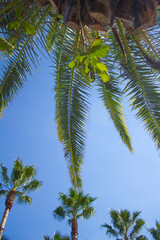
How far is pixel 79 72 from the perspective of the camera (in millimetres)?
4715

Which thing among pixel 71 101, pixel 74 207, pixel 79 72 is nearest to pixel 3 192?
pixel 74 207

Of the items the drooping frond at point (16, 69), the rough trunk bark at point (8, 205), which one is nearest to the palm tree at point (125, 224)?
the rough trunk bark at point (8, 205)

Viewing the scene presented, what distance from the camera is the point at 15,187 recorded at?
13633 mm

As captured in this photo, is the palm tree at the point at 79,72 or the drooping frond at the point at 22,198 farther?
the drooping frond at the point at 22,198

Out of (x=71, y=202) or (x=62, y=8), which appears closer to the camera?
(x=62, y=8)

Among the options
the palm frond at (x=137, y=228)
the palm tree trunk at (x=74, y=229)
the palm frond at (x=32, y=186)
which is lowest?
the palm tree trunk at (x=74, y=229)

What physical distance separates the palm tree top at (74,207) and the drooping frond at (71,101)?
887 centimetres

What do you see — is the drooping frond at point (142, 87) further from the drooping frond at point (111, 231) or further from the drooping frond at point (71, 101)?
the drooping frond at point (111, 231)

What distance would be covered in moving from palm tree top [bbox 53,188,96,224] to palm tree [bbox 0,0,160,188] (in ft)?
28.2

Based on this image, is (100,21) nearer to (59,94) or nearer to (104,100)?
(59,94)

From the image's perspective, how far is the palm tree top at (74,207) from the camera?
13406mm

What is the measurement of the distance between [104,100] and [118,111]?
43 cm

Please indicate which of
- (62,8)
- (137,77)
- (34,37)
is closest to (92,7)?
(62,8)

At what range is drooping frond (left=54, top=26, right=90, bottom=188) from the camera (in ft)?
14.9
